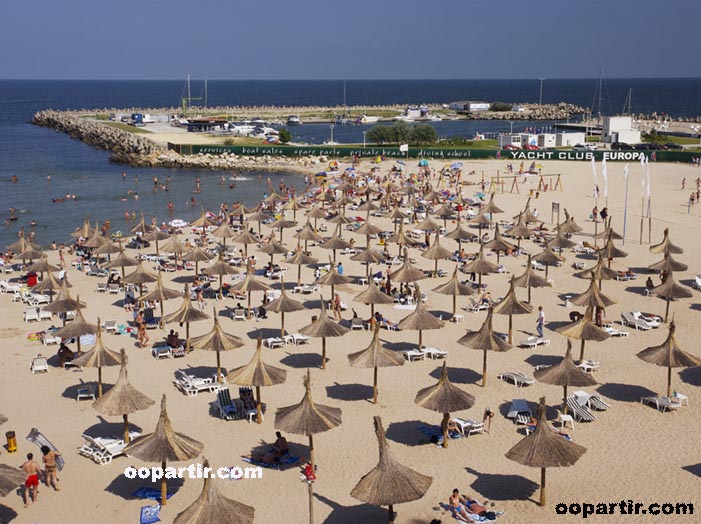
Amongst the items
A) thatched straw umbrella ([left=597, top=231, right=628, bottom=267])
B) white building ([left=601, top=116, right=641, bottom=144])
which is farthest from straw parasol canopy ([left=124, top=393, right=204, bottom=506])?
white building ([left=601, top=116, right=641, bottom=144])

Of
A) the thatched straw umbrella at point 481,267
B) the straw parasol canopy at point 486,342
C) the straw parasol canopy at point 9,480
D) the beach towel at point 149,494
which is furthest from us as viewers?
the thatched straw umbrella at point 481,267

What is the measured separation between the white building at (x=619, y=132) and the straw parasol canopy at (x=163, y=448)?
203 ft

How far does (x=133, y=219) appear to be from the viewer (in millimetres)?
45625

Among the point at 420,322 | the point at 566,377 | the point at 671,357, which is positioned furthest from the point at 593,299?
the point at 566,377

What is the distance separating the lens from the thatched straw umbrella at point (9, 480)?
12934mm

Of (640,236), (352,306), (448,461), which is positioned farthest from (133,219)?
(448,461)

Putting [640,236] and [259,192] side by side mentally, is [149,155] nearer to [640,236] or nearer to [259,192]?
[259,192]

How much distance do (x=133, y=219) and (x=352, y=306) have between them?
2375cm

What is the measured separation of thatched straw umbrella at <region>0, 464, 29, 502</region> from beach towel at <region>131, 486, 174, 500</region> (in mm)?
2072

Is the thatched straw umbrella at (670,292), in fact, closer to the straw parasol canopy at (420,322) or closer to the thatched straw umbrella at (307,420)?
the straw parasol canopy at (420,322)

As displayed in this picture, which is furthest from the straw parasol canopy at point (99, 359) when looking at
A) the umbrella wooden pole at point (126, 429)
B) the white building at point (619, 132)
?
the white building at point (619, 132)

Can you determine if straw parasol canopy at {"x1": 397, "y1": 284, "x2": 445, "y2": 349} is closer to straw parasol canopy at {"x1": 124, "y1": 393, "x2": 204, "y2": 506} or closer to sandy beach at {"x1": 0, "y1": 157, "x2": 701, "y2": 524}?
sandy beach at {"x1": 0, "y1": 157, "x2": 701, "y2": 524}

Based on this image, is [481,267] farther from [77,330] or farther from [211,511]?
[211,511]

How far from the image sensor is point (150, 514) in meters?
13.6
